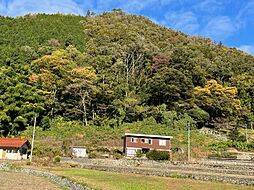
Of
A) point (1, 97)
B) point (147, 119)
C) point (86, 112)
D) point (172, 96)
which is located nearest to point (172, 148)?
point (147, 119)

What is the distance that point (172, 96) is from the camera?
58594mm

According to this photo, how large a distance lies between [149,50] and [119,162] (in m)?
33.0

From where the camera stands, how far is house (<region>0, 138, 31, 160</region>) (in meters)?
43.1

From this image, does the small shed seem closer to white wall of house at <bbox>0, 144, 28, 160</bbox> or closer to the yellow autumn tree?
white wall of house at <bbox>0, 144, 28, 160</bbox>

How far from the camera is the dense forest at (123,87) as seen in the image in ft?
178

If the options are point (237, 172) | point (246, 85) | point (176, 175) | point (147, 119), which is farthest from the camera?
point (246, 85)

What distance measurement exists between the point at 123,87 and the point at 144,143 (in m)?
10.9

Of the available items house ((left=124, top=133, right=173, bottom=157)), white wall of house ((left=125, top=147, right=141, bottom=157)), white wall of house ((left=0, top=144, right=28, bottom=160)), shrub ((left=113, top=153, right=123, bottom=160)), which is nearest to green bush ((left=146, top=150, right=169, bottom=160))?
white wall of house ((left=125, top=147, right=141, bottom=157))

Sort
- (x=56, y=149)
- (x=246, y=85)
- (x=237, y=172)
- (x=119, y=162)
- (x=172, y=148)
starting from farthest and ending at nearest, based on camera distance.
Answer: (x=246, y=85), (x=172, y=148), (x=56, y=149), (x=119, y=162), (x=237, y=172)

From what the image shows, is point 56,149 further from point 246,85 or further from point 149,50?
point 246,85

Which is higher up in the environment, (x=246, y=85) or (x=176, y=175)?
(x=246, y=85)

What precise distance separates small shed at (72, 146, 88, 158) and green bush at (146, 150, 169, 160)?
24.5ft

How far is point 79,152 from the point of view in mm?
45594

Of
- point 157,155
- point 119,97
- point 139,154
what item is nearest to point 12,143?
point 139,154
